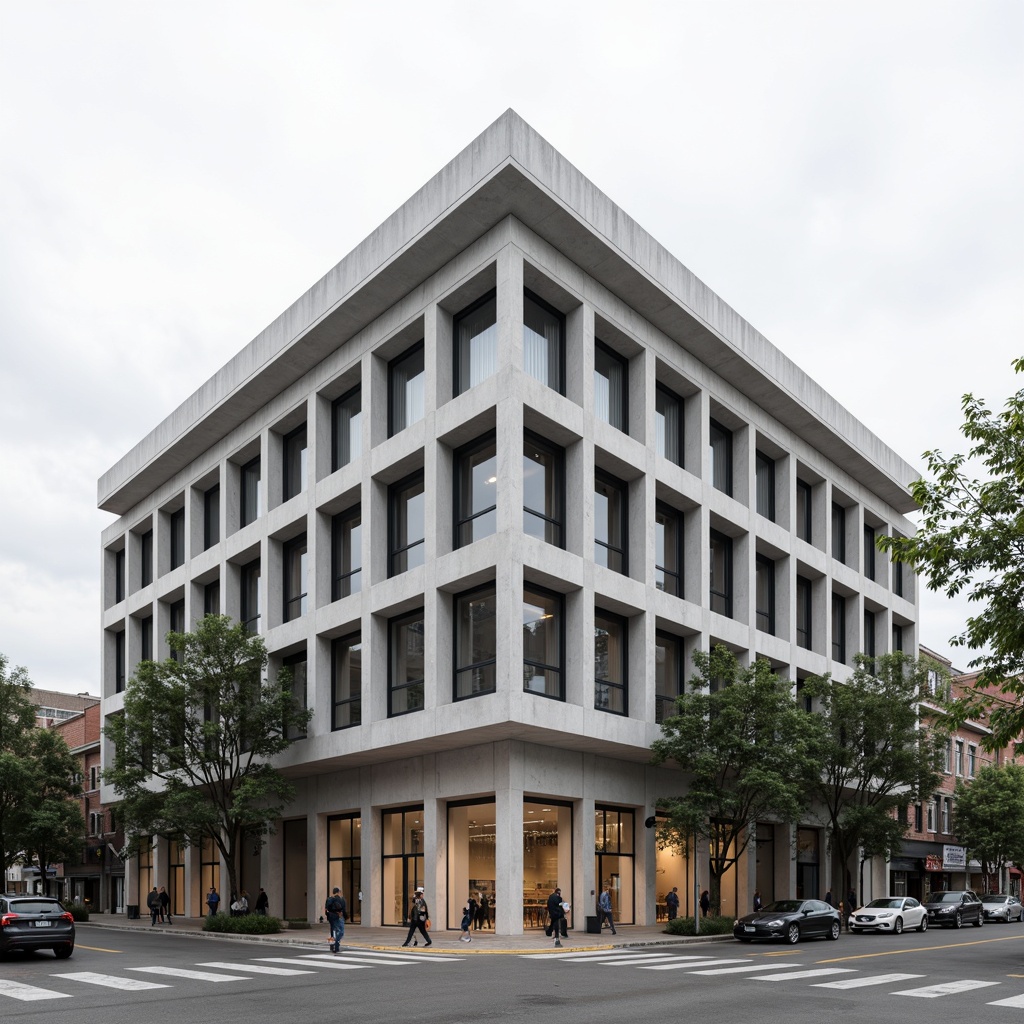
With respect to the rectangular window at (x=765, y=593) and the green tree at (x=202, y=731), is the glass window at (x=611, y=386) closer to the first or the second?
the rectangular window at (x=765, y=593)

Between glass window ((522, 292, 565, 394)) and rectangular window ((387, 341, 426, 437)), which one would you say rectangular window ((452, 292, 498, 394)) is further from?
rectangular window ((387, 341, 426, 437))

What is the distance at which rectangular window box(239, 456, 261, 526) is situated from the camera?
4662cm

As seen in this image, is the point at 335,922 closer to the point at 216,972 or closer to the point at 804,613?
the point at 216,972

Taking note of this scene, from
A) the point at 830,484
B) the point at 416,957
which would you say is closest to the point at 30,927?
the point at 416,957

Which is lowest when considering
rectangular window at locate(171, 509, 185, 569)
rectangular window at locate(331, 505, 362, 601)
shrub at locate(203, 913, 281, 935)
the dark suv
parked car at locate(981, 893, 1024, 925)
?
parked car at locate(981, 893, 1024, 925)

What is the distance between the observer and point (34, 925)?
23859 mm

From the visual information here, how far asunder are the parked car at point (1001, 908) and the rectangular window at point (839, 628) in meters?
13.1

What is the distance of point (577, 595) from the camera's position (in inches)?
1334

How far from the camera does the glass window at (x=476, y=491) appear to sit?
3366cm

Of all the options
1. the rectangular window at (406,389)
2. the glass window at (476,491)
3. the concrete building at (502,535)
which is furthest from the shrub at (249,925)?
the rectangular window at (406,389)

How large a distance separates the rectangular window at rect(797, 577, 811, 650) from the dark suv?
1285 inches

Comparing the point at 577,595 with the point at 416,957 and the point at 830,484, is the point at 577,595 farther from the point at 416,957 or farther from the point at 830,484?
the point at 830,484

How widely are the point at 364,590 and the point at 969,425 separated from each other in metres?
21.1

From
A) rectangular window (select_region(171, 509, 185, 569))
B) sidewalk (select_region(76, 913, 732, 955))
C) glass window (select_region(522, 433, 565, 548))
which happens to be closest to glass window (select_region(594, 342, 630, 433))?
glass window (select_region(522, 433, 565, 548))
